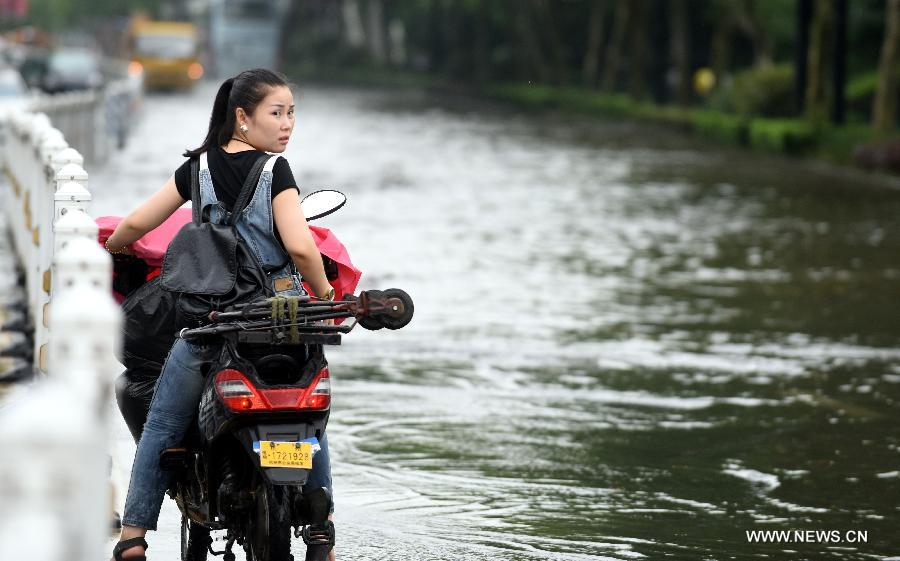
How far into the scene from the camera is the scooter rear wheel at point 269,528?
16.3ft

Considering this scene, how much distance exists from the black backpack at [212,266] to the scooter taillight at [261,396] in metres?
0.33

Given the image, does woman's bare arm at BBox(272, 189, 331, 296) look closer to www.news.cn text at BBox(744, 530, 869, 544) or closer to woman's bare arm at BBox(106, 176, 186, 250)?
woman's bare arm at BBox(106, 176, 186, 250)

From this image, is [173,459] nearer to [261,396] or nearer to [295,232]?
[261,396]

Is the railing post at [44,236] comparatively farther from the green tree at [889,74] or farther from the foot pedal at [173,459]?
the green tree at [889,74]

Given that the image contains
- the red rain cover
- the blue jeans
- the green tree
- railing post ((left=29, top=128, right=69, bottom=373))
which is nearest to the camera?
the blue jeans

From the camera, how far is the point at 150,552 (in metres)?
6.21

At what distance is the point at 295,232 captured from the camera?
17.0 feet

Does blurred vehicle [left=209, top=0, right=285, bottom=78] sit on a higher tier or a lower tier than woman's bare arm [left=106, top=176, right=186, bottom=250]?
lower

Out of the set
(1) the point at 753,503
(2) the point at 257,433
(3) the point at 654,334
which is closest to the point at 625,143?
(3) the point at 654,334

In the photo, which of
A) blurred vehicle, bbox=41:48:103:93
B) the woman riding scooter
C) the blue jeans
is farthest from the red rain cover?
blurred vehicle, bbox=41:48:103:93

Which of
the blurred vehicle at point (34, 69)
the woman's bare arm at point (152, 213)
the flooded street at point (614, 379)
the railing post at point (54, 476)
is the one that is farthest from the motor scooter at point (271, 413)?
the blurred vehicle at point (34, 69)

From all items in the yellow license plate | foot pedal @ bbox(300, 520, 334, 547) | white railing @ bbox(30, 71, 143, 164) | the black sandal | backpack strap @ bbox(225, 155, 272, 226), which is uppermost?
backpack strap @ bbox(225, 155, 272, 226)

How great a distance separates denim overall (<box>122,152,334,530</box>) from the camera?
520 cm

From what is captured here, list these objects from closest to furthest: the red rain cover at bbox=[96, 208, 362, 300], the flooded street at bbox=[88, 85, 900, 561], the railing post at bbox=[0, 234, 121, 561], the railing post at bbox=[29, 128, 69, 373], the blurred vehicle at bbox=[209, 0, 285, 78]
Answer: the railing post at bbox=[0, 234, 121, 561]
the red rain cover at bbox=[96, 208, 362, 300]
the flooded street at bbox=[88, 85, 900, 561]
the railing post at bbox=[29, 128, 69, 373]
the blurred vehicle at bbox=[209, 0, 285, 78]
